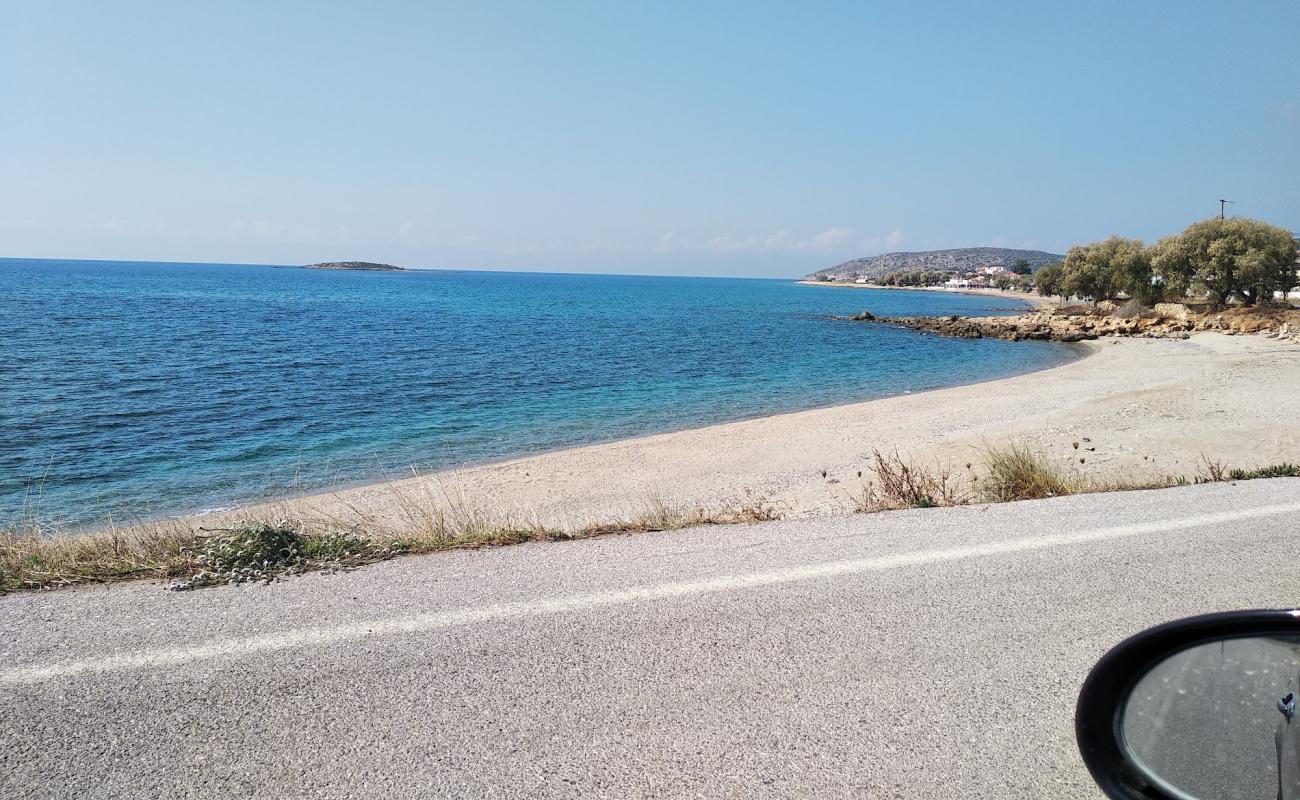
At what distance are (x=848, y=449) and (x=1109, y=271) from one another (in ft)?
247

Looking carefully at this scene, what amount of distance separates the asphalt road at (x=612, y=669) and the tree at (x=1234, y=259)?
188 feet

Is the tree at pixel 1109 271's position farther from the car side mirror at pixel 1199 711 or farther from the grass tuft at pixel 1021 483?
the car side mirror at pixel 1199 711

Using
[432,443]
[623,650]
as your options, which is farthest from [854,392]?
[623,650]

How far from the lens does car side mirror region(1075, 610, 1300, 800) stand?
1.77 meters

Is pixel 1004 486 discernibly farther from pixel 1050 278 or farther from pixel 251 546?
pixel 1050 278

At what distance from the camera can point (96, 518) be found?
1225 cm

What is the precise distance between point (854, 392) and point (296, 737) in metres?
28.4

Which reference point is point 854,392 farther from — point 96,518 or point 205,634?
point 205,634

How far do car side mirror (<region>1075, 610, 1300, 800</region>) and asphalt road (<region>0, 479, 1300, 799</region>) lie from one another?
0.65 metres

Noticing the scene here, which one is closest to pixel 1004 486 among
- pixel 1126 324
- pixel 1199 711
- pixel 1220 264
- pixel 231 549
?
pixel 1199 711

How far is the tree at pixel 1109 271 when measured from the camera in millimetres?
68062

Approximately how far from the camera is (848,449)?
1633cm

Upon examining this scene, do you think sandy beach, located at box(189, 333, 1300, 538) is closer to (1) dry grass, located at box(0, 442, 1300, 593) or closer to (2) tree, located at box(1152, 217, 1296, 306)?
(1) dry grass, located at box(0, 442, 1300, 593)

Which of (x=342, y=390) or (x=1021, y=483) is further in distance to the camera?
(x=342, y=390)
